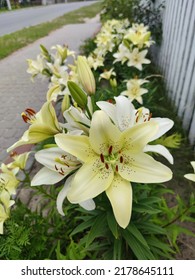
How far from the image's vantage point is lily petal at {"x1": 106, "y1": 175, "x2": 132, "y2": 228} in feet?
2.71

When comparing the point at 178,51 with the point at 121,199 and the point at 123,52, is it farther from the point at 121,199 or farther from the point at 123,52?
the point at 121,199

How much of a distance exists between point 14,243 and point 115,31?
10.8ft

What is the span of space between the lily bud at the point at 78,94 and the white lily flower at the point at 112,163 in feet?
0.64

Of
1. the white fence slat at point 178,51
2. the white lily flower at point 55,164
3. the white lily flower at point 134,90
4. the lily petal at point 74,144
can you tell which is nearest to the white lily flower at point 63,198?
the white lily flower at point 55,164

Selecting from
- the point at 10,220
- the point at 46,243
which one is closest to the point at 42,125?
the point at 10,220

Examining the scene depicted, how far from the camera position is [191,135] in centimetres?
279

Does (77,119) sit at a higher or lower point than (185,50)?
higher

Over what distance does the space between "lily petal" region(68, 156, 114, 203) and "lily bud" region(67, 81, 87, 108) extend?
0.23 m

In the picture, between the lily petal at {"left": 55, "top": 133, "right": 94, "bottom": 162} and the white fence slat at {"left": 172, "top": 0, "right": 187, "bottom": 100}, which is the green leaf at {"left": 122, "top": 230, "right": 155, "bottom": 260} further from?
the white fence slat at {"left": 172, "top": 0, "right": 187, "bottom": 100}

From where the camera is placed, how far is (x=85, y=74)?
110cm

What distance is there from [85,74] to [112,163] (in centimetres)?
41

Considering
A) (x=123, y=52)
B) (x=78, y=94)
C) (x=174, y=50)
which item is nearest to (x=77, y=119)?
(x=78, y=94)

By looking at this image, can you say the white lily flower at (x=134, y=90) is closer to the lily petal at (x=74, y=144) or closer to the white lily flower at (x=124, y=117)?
the white lily flower at (x=124, y=117)

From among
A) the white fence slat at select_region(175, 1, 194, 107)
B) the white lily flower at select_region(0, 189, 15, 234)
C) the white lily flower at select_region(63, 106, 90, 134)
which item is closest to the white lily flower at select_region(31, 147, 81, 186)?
the white lily flower at select_region(63, 106, 90, 134)
